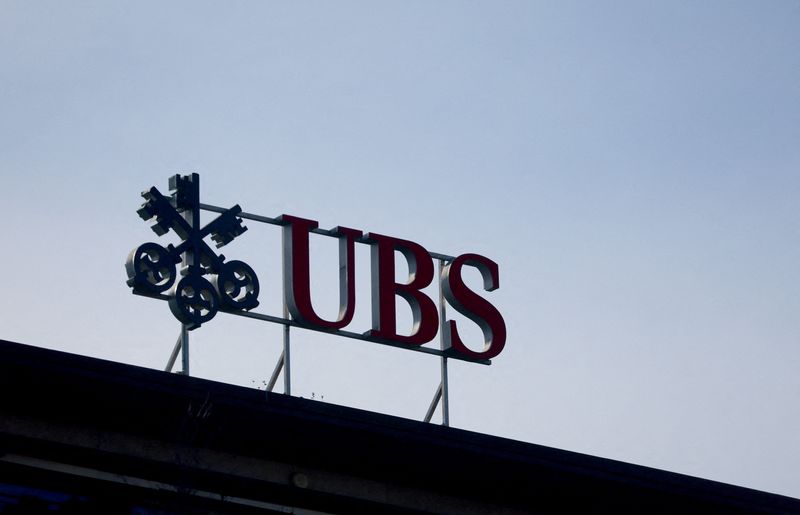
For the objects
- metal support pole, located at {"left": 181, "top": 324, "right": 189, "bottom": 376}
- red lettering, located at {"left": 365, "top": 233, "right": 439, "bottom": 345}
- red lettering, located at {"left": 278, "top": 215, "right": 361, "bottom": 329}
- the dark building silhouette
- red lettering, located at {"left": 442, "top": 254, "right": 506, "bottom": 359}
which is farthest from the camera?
red lettering, located at {"left": 442, "top": 254, "right": 506, "bottom": 359}

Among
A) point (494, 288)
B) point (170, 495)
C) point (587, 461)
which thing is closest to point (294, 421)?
point (170, 495)

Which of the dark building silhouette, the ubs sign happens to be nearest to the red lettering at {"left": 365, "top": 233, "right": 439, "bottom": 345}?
the ubs sign

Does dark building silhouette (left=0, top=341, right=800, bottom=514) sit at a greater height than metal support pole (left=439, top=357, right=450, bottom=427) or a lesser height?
lesser

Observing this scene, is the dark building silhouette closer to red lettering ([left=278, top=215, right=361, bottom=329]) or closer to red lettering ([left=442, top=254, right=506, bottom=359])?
red lettering ([left=278, top=215, right=361, bottom=329])

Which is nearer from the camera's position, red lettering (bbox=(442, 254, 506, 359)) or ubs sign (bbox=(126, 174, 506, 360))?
ubs sign (bbox=(126, 174, 506, 360))

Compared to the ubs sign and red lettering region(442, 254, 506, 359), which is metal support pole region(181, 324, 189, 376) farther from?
red lettering region(442, 254, 506, 359)

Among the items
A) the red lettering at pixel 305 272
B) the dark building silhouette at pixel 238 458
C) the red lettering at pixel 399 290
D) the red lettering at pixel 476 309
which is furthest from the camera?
the red lettering at pixel 476 309

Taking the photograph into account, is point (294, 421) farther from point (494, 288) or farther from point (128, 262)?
point (494, 288)

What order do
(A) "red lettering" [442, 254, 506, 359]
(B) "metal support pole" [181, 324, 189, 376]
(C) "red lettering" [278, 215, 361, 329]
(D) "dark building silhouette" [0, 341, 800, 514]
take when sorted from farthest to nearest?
1. (A) "red lettering" [442, 254, 506, 359]
2. (C) "red lettering" [278, 215, 361, 329]
3. (B) "metal support pole" [181, 324, 189, 376]
4. (D) "dark building silhouette" [0, 341, 800, 514]

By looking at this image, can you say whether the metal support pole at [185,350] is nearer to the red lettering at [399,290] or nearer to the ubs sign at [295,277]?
the ubs sign at [295,277]

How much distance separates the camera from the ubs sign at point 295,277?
105ft

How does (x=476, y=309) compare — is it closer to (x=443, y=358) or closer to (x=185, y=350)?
(x=443, y=358)

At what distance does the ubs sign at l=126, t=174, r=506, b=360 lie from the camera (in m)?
32.1

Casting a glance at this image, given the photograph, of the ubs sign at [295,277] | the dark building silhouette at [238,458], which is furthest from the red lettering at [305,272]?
the dark building silhouette at [238,458]
